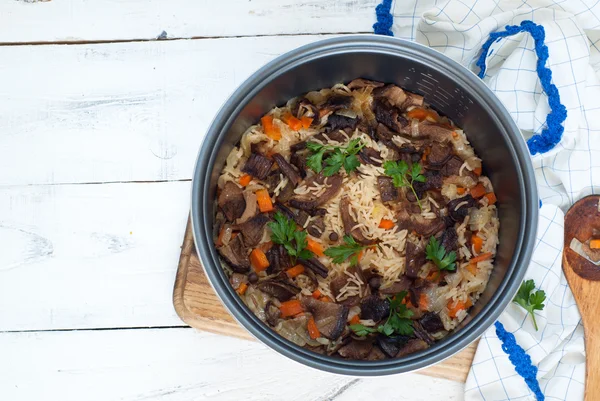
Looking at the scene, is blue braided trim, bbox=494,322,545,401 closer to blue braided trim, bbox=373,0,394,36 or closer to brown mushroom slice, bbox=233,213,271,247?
brown mushroom slice, bbox=233,213,271,247

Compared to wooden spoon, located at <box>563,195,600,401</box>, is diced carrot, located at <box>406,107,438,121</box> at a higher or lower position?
higher

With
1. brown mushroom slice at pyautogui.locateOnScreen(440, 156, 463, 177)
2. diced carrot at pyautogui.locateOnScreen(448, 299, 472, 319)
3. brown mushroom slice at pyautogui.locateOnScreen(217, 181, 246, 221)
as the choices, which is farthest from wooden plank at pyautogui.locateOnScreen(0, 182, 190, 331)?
diced carrot at pyautogui.locateOnScreen(448, 299, 472, 319)

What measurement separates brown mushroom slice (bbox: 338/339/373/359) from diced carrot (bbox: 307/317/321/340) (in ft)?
0.44

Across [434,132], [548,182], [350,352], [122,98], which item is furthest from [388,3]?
[350,352]

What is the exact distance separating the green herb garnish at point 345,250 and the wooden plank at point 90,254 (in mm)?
1070

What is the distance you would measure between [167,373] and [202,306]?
687 mm

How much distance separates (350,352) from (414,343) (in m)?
0.30

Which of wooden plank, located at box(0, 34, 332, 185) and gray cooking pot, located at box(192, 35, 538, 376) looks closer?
gray cooking pot, located at box(192, 35, 538, 376)

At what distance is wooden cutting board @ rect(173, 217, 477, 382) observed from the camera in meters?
3.09

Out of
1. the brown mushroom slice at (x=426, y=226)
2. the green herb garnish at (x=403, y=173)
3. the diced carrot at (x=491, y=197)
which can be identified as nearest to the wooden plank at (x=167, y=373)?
the brown mushroom slice at (x=426, y=226)

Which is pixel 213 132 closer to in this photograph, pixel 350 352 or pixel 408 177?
pixel 408 177

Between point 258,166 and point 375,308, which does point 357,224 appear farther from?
point 258,166

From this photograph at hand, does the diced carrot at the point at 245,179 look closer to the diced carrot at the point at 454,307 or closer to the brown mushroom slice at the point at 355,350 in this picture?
the brown mushroom slice at the point at 355,350

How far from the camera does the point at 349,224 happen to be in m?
2.95
